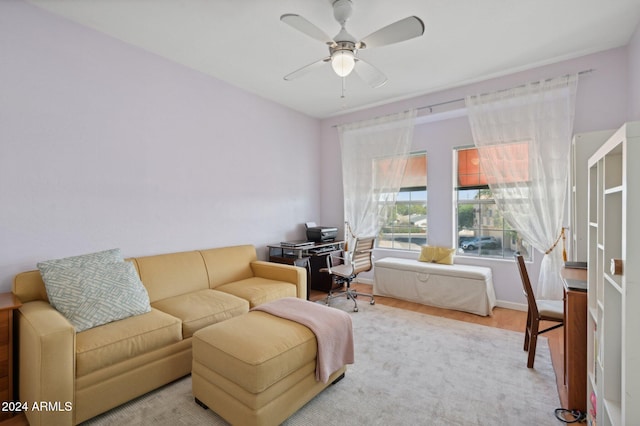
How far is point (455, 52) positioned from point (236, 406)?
3.47 m

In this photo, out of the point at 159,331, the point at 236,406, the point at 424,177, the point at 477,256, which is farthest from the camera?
the point at 424,177

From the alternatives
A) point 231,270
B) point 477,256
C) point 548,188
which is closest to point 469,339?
point 477,256

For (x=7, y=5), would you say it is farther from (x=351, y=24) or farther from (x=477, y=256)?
(x=477, y=256)

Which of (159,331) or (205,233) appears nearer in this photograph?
(159,331)

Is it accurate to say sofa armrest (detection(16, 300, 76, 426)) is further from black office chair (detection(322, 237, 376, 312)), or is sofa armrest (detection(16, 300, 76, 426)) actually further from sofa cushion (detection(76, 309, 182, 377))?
black office chair (detection(322, 237, 376, 312))

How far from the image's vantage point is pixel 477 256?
13.2 feet

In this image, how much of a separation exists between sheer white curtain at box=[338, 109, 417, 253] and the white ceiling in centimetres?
87

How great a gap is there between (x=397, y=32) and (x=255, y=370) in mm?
2277

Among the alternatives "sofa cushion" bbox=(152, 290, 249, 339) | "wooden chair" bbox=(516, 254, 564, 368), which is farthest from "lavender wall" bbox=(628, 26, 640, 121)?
"sofa cushion" bbox=(152, 290, 249, 339)

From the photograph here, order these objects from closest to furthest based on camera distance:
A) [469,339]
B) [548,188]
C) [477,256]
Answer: [469,339], [548,188], [477,256]

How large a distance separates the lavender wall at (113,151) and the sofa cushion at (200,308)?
68 centimetres

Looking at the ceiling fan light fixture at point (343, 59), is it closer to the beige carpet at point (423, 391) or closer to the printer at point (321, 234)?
the beige carpet at point (423, 391)

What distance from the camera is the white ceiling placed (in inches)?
89.2

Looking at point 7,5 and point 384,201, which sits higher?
point 7,5
